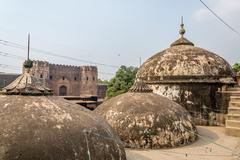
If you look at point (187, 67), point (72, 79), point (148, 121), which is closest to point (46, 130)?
point (148, 121)

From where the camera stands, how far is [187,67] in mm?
12266

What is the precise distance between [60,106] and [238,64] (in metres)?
22.9

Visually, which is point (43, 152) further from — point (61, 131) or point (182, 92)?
point (182, 92)

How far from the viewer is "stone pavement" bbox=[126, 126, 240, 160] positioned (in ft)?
21.6

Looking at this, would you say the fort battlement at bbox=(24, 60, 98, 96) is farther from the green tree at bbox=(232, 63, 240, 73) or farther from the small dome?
the small dome

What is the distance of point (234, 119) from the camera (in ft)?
31.7

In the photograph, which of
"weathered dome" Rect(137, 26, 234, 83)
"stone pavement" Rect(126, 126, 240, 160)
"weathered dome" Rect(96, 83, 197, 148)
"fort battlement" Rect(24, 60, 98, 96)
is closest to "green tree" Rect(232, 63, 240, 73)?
"weathered dome" Rect(137, 26, 234, 83)

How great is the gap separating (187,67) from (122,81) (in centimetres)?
1437

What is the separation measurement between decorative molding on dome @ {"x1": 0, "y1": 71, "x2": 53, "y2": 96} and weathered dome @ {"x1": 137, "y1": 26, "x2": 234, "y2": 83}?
8.52 m

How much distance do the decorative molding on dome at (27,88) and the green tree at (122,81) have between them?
20.7 metres

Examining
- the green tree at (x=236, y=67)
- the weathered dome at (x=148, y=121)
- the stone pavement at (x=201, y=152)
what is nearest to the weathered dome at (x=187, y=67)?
the weathered dome at (x=148, y=121)

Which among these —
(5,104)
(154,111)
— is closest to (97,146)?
(5,104)

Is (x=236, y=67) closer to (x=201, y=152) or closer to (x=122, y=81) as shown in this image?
→ (x=122, y=81)

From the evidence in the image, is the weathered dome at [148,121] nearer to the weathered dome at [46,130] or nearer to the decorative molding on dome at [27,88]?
the weathered dome at [46,130]
